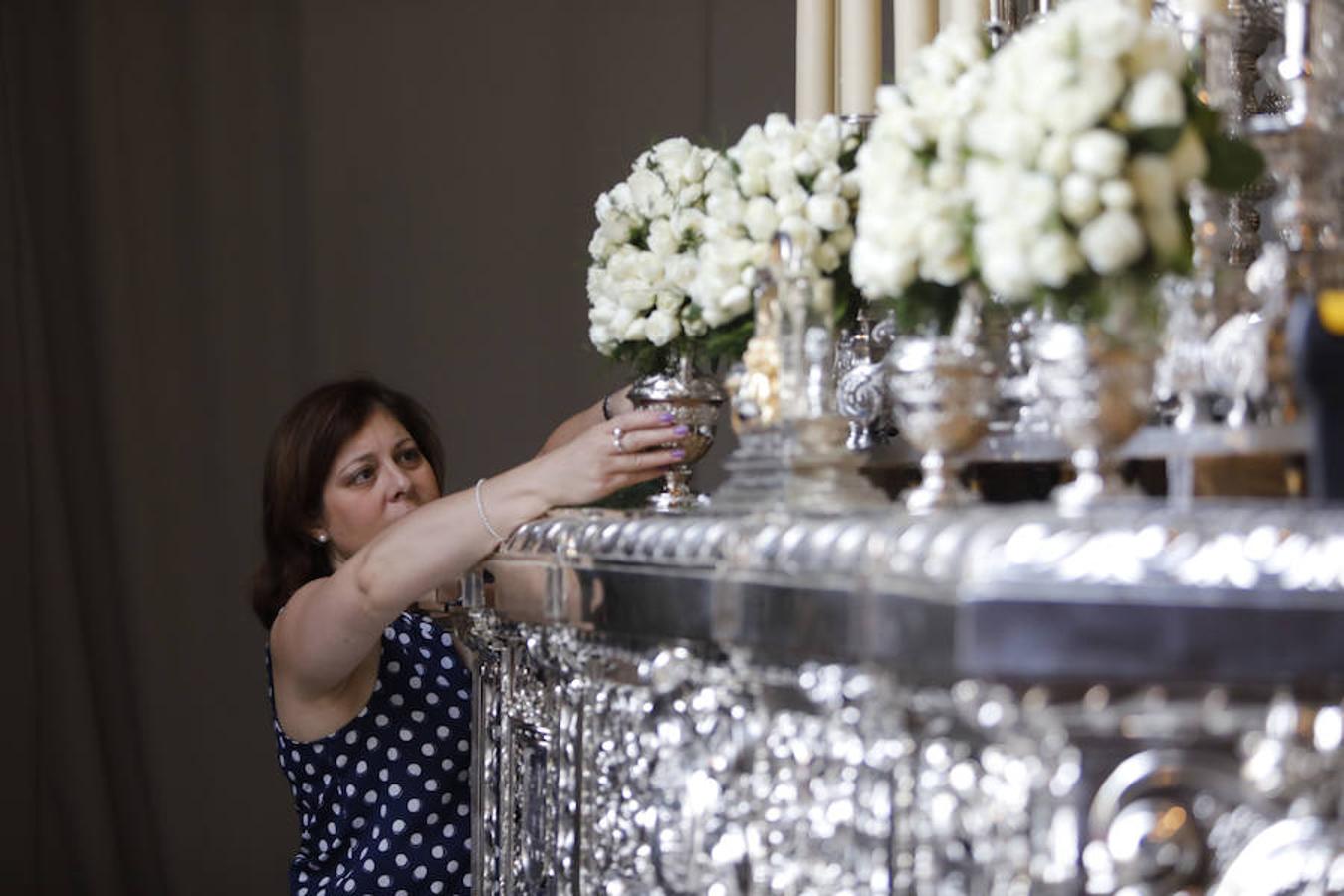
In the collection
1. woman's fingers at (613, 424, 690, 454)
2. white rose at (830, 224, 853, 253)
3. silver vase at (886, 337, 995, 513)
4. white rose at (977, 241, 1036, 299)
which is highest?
white rose at (830, 224, 853, 253)

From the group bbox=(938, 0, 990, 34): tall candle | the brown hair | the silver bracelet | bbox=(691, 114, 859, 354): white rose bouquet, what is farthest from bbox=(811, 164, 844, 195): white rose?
the brown hair

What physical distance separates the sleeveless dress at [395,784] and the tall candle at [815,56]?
1.21 m

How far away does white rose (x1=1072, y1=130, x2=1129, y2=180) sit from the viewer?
1.59 metres

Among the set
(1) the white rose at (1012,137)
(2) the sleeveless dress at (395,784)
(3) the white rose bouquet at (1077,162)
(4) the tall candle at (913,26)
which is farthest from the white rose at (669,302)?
(2) the sleeveless dress at (395,784)

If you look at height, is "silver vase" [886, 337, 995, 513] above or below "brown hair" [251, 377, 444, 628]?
above

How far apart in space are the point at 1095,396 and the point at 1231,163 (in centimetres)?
28

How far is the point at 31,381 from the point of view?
5121 mm

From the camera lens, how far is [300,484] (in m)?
3.43

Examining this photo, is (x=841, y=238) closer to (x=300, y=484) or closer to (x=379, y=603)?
(x=379, y=603)

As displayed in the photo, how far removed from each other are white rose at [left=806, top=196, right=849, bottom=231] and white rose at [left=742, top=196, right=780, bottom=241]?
0.04 m

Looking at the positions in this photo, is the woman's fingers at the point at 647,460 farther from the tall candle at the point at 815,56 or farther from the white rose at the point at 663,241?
the tall candle at the point at 815,56

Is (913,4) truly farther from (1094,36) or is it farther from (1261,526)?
(1261,526)

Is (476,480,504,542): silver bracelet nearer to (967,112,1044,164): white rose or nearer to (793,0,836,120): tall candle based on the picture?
(793,0,836,120): tall candle

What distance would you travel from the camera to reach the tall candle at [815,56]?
8.37 feet
